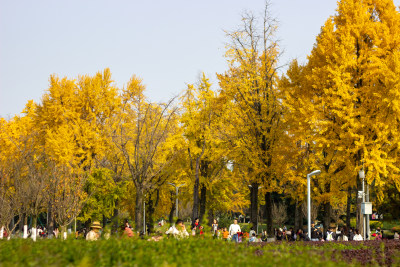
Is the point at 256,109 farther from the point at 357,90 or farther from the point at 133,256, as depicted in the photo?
the point at 133,256

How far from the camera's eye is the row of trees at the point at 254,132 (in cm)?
2180

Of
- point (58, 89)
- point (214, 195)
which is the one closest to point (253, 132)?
point (214, 195)

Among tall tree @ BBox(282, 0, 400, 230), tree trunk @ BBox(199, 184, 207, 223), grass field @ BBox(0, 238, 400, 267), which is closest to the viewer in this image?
grass field @ BBox(0, 238, 400, 267)

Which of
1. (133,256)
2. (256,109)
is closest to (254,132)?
(256,109)

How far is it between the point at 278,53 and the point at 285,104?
14.9 feet

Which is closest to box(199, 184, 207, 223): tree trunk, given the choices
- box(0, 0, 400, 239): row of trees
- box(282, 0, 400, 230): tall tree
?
box(0, 0, 400, 239): row of trees

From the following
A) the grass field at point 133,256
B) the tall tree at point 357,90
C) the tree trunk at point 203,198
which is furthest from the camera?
the tree trunk at point 203,198

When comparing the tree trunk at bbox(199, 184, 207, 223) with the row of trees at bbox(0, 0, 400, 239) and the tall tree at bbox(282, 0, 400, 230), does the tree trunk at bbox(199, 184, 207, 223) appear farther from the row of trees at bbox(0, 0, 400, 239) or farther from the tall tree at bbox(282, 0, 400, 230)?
the tall tree at bbox(282, 0, 400, 230)

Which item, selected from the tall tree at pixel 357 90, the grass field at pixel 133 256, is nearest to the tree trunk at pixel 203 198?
the tall tree at pixel 357 90

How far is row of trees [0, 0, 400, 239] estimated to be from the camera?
2180cm

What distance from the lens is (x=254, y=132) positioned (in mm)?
25125

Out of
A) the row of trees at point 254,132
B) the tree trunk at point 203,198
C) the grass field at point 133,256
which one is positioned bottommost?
the grass field at point 133,256

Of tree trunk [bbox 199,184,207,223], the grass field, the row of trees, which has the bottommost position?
the grass field

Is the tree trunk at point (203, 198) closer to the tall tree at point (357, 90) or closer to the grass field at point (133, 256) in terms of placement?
the tall tree at point (357, 90)
